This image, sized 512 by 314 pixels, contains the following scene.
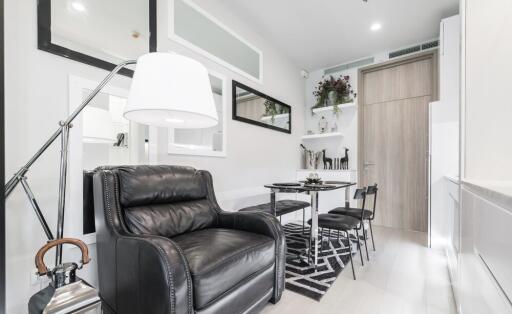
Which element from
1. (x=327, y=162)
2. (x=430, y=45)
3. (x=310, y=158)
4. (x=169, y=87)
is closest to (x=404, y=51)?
(x=430, y=45)

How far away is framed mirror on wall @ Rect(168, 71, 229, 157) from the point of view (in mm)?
2346

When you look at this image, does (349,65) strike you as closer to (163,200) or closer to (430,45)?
(430,45)

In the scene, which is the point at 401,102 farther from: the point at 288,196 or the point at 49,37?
the point at 49,37

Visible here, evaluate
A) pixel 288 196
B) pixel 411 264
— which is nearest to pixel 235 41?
pixel 288 196

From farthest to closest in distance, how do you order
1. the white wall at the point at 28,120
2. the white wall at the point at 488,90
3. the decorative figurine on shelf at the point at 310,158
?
the decorative figurine on shelf at the point at 310,158, the white wall at the point at 28,120, the white wall at the point at 488,90

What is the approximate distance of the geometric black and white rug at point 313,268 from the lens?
1.96 meters

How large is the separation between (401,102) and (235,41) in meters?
2.78

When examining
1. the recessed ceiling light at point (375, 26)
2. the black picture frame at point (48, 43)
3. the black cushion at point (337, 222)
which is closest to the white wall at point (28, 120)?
the black picture frame at point (48, 43)

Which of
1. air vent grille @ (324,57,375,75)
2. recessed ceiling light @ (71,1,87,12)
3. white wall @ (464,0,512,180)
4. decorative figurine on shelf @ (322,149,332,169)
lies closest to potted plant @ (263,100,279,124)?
decorative figurine on shelf @ (322,149,332,169)

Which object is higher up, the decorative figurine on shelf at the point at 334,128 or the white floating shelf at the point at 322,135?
the decorative figurine on shelf at the point at 334,128

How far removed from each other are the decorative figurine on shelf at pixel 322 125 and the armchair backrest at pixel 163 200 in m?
3.04

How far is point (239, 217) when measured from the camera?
191 cm

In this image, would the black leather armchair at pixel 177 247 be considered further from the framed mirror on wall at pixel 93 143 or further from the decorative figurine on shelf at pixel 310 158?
the decorative figurine on shelf at pixel 310 158

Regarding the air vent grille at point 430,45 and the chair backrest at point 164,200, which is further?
the air vent grille at point 430,45
